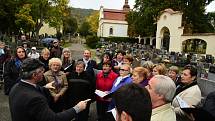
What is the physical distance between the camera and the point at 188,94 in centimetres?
526

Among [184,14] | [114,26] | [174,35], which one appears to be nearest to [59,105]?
[174,35]

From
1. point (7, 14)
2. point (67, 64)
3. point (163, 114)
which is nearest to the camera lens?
point (163, 114)

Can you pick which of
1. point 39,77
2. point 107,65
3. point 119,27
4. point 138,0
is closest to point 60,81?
point 107,65

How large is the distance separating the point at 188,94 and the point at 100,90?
233 cm

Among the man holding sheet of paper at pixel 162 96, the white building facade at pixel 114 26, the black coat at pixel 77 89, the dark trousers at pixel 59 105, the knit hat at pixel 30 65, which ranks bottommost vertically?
the dark trousers at pixel 59 105

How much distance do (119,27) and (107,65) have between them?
3323 inches

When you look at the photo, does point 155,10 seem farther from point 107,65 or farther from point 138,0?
point 107,65

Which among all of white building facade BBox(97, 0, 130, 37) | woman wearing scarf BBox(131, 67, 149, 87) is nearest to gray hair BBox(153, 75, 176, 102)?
woman wearing scarf BBox(131, 67, 149, 87)

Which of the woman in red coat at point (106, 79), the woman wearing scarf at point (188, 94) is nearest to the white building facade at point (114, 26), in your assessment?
the woman in red coat at point (106, 79)

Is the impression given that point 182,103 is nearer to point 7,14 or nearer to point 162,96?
point 162,96

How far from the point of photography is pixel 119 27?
90.9m

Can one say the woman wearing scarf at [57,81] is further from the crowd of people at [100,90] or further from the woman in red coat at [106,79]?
the woman in red coat at [106,79]

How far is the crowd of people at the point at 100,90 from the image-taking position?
2299 mm

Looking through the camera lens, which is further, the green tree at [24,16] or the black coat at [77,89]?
the green tree at [24,16]
